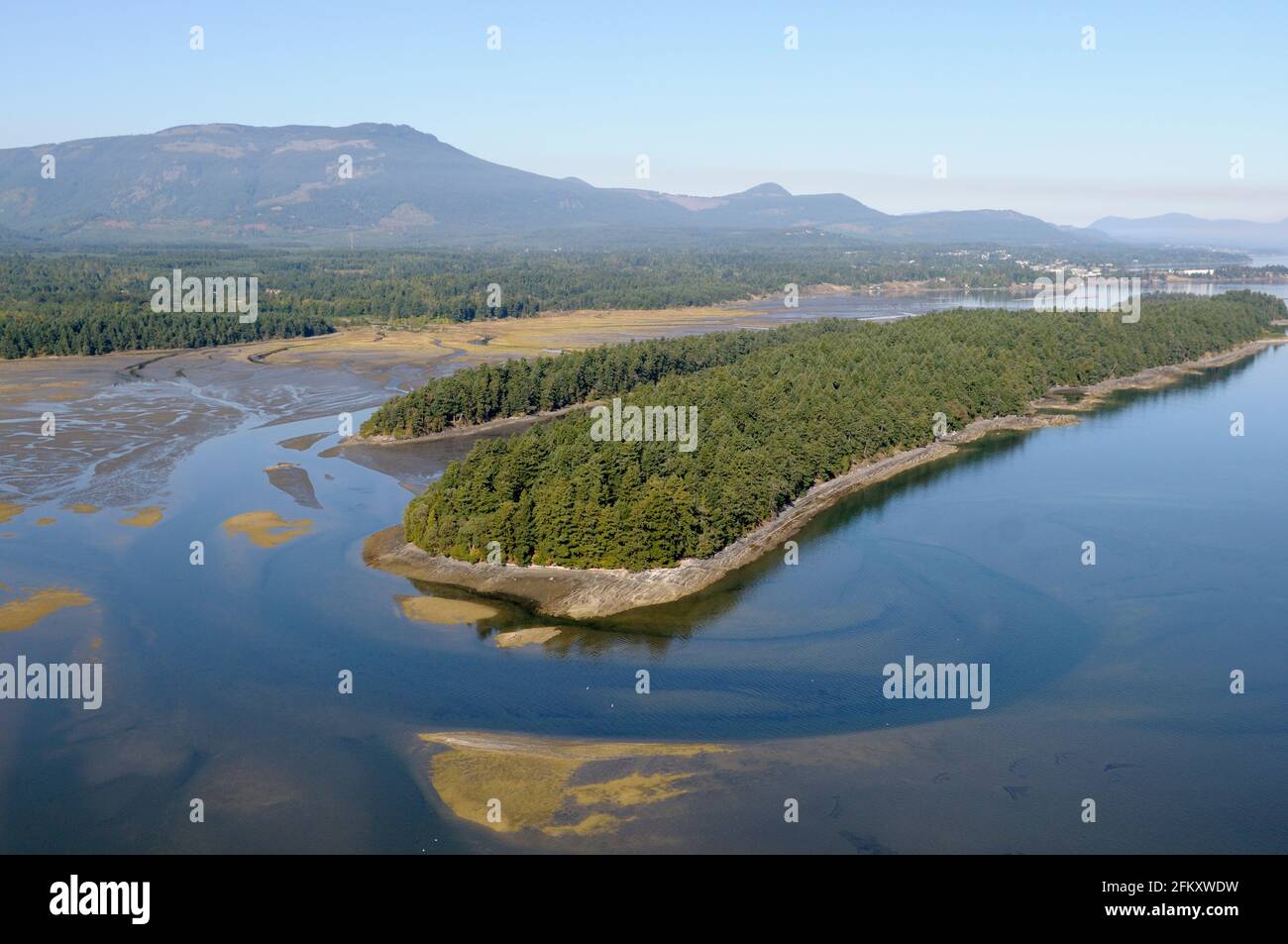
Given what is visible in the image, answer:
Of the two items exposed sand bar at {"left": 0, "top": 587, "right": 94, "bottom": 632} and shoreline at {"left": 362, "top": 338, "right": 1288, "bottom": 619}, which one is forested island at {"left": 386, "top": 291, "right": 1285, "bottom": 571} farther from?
exposed sand bar at {"left": 0, "top": 587, "right": 94, "bottom": 632}

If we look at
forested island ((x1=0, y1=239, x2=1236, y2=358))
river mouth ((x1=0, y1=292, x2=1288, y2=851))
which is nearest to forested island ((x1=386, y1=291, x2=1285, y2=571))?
river mouth ((x1=0, y1=292, x2=1288, y2=851))

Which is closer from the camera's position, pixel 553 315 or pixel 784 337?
pixel 784 337

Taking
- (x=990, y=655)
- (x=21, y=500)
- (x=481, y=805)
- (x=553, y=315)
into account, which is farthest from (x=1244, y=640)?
(x=553, y=315)

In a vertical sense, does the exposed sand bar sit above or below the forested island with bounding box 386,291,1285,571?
below

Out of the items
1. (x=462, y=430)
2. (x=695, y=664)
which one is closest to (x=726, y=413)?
(x=695, y=664)
